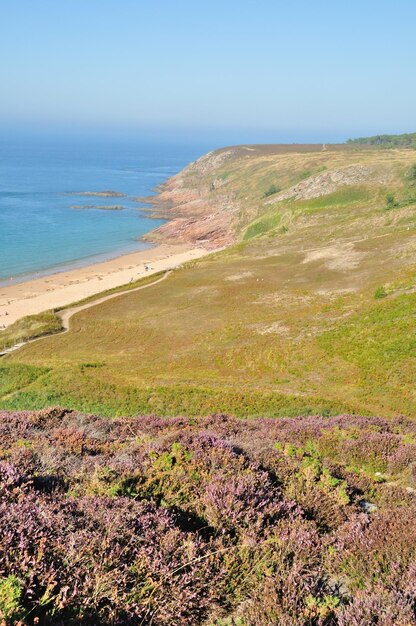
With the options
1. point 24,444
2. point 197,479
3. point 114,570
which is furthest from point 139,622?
point 24,444

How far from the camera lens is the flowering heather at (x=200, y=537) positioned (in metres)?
4.96

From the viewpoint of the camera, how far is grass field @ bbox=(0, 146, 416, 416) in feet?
85.6

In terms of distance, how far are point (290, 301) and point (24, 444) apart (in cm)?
3760

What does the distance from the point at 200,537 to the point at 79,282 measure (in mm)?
79356

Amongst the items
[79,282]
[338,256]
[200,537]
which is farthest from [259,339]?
[79,282]

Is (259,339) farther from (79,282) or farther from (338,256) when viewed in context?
(79,282)

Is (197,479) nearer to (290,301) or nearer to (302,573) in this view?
(302,573)

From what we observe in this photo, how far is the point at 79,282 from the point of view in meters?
81.6

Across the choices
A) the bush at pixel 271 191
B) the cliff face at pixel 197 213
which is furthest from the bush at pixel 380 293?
the bush at pixel 271 191

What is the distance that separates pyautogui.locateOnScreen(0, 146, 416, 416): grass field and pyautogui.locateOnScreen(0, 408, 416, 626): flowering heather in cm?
1338

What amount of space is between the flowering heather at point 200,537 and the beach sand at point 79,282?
56762mm

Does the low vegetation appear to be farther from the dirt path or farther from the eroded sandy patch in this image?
the eroded sandy patch

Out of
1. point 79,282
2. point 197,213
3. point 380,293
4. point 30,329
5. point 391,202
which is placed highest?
point 197,213

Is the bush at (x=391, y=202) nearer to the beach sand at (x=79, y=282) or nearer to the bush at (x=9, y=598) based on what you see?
the beach sand at (x=79, y=282)
